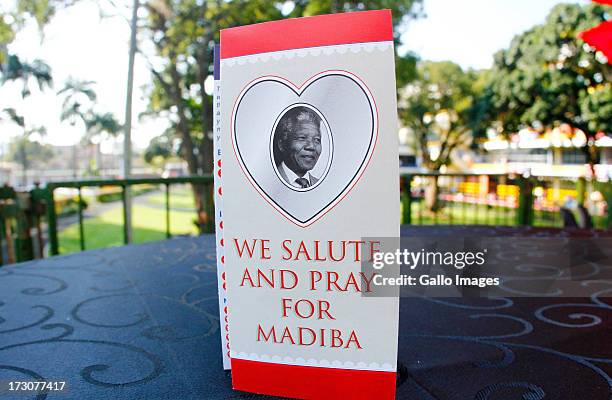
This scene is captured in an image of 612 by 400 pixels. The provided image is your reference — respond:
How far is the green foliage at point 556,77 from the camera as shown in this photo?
13305 millimetres

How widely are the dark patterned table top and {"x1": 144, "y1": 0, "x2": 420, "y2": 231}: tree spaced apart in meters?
5.06

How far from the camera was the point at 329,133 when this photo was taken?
116 cm

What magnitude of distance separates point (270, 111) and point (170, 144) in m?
21.1

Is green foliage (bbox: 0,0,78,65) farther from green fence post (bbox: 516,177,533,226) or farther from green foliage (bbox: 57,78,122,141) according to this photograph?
green foliage (bbox: 57,78,122,141)

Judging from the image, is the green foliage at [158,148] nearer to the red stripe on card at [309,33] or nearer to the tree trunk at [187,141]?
the tree trunk at [187,141]

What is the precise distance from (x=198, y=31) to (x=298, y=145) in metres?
8.54

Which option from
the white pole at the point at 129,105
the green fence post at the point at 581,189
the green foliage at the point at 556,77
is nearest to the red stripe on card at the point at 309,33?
the green fence post at the point at 581,189

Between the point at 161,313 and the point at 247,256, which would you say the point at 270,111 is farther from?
the point at 161,313

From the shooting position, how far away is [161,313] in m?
2.00

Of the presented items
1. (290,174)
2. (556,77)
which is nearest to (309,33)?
(290,174)

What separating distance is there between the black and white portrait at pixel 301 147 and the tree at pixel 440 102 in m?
20.6

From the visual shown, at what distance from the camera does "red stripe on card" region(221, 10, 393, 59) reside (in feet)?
3.68

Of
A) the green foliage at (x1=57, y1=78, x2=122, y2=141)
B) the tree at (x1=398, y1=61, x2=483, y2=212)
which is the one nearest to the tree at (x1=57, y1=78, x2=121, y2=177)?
the green foliage at (x1=57, y1=78, x2=122, y2=141)

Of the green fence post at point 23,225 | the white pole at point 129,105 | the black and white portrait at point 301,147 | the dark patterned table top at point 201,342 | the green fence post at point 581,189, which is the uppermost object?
the white pole at point 129,105
